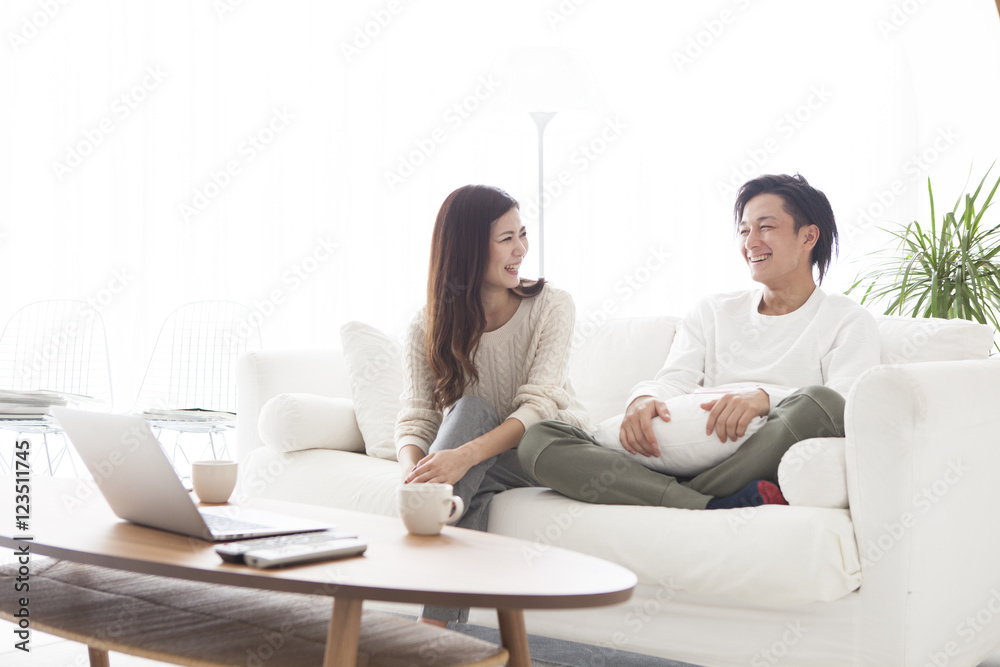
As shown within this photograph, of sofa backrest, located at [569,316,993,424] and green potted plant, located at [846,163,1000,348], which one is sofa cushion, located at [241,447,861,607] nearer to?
sofa backrest, located at [569,316,993,424]

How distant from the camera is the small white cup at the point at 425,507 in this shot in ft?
4.05

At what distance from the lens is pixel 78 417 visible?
1268mm

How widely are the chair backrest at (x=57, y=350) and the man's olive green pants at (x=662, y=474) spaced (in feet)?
8.55

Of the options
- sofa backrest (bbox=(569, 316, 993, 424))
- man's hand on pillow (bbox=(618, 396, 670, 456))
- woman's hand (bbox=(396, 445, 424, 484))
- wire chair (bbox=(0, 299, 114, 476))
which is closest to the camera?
man's hand on pillow (bbox=(618, 396, 670, 456))

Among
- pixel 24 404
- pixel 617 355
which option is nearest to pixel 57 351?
pixel 24 404

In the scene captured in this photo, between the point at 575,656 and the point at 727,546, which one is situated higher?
the point at 727,546

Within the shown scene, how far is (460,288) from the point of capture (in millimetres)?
2096

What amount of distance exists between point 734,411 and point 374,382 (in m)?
1.04

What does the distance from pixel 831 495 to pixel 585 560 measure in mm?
695

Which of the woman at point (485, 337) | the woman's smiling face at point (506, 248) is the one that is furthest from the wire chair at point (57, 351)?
the woman's smiling face at point (506, 248)

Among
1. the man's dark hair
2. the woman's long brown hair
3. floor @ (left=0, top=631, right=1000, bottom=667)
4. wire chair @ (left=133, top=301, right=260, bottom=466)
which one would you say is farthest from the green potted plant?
wire chair @ (left=133, top=301, right=260, bottom=466)

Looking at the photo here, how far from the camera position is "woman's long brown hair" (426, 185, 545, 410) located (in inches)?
81.5

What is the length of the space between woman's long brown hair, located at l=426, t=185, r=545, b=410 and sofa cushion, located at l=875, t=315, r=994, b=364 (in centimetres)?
97

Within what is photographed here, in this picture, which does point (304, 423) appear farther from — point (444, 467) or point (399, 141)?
point (399, 141)
